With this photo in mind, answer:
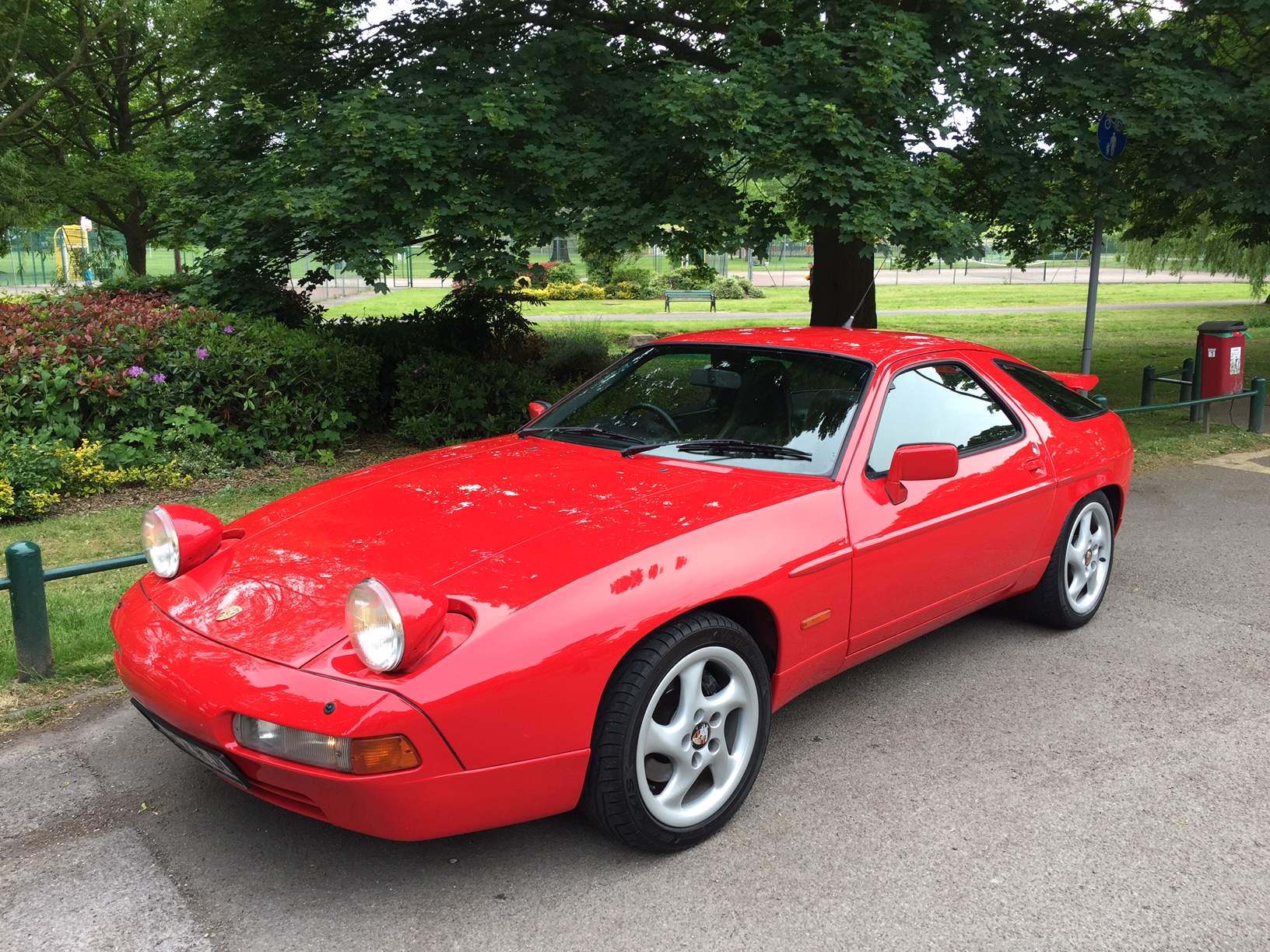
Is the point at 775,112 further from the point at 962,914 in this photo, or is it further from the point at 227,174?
the point at 962,914

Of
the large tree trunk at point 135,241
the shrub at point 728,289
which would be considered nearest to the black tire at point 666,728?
the large tree trunk at point 135,241

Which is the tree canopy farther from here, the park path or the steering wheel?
the park path

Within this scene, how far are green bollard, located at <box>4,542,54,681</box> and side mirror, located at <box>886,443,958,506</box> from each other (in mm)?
3248

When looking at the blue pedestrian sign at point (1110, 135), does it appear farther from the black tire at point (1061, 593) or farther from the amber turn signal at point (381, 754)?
the amber turn signal at point (381, 754)

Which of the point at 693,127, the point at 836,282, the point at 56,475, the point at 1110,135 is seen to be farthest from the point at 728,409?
the point at 836,282

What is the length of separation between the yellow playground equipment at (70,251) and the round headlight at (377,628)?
46.7ft

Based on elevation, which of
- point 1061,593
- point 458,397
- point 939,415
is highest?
point 939,415

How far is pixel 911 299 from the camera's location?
3578cm

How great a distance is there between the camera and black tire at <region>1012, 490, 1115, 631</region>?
4.77 metres

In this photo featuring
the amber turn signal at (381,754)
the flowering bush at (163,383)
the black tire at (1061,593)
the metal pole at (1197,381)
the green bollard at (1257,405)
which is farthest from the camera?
the metal pole at (1197,381)

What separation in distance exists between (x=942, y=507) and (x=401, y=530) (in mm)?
2019

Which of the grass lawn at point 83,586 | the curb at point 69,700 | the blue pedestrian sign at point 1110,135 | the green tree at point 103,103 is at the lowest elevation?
the curb at point 69,700

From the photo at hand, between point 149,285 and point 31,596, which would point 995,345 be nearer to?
point 149,285

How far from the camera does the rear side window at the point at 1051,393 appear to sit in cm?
487
